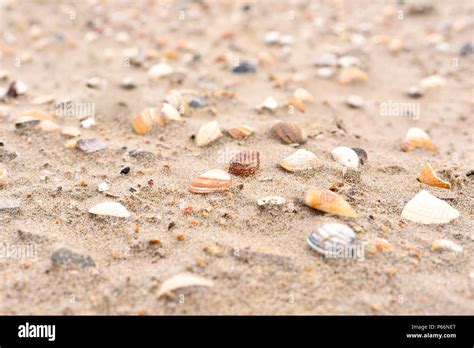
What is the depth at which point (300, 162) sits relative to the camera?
347 cm

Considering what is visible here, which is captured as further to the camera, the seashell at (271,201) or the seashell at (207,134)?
the seashell at (207,134)

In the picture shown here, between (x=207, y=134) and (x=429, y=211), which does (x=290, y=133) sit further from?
(x=429, y=211)

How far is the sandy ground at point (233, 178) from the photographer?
8.46ft

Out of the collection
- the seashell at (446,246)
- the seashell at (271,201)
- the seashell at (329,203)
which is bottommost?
the seashell at (446,246)

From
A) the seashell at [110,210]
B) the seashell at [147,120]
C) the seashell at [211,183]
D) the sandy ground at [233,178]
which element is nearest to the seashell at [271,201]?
the sandy ground at [233,178]

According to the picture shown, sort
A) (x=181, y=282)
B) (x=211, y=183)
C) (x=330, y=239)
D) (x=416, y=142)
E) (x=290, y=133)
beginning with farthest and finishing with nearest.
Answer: (x=416, y=142) < (x=290, y=133) < (x=211, y=183) < (x=330, y=239) < (x=181, y=282)

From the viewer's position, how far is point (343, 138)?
159 inches

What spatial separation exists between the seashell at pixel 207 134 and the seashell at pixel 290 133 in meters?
0.44

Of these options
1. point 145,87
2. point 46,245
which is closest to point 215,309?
point 46,245

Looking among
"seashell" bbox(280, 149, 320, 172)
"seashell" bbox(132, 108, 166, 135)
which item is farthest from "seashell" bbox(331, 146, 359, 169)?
"seashell" bbox(132, 108, 166, 135)

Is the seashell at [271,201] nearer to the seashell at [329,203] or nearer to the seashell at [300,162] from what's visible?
the seashell at [329,203]

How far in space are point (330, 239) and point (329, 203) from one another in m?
0.32

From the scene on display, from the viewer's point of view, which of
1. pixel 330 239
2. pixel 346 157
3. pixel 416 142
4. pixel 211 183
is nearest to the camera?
pixel 330 239

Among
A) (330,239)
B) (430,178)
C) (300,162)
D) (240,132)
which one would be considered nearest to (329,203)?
(330,239)
